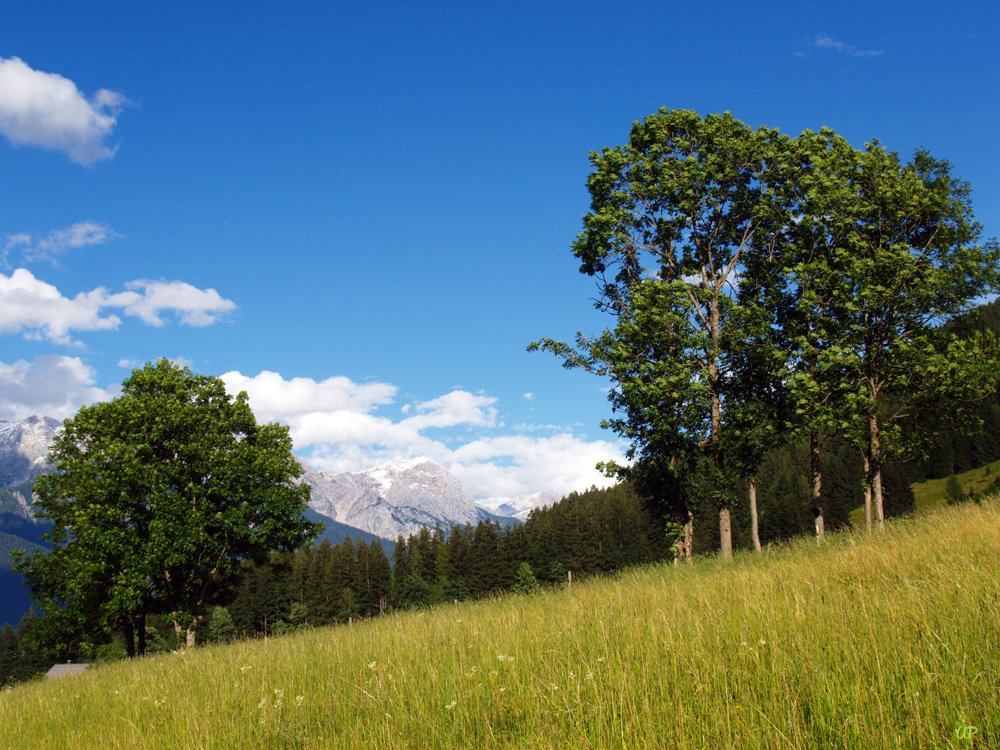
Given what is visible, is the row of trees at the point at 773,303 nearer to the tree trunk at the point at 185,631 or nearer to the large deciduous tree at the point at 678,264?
the large deciduous tree at the point at 678,264

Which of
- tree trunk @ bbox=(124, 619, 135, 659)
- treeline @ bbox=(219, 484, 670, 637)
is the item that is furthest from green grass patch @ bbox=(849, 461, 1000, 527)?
tree trunk @ bbox=(124, 619, 135, 659)

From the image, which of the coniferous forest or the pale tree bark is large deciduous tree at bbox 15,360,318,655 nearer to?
the pale tree bark

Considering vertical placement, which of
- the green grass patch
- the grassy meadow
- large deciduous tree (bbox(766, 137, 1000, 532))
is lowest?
the green grass patch

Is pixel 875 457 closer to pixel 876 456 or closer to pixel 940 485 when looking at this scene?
pixel 876 456

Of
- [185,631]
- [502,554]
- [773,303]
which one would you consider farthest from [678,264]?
[502,554]

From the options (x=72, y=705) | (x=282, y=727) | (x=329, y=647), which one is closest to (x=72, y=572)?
(x=72, y=705)

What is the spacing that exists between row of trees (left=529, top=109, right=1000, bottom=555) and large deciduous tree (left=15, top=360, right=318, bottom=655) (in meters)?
17.6

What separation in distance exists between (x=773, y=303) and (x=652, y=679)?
20.6 m

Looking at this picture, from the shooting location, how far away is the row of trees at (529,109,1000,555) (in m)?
19.5

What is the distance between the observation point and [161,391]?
29.5 m

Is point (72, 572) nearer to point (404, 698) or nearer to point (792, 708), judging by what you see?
point (404, 698)

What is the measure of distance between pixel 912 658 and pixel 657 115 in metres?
22.2

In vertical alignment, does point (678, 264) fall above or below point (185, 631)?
above

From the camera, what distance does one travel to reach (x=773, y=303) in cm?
2203
